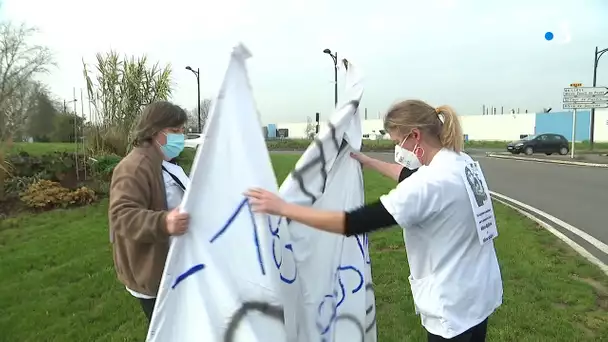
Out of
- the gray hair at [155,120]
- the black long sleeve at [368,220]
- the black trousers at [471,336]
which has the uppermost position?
the gray hair at [155,120]

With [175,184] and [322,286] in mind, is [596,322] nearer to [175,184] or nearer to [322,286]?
[322,286]

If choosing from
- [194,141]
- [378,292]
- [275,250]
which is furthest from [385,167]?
[194,141]

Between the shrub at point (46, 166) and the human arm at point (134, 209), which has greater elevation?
the human arm at point (134, 209)

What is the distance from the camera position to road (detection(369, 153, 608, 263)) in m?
8.82

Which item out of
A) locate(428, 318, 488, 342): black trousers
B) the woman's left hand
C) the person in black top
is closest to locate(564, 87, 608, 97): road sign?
locate(428, 318, 488, 342): black trousers

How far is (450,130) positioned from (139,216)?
156cm

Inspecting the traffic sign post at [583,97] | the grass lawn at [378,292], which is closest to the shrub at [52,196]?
the grass lawn at [378,292]

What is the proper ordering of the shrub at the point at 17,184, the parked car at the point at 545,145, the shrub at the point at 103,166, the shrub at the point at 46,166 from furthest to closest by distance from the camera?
the parked car at the point at 545,145 < the shrub at the point at 103,166 < the shrub at the point at 46,166 < the shrub at the point at 17,184

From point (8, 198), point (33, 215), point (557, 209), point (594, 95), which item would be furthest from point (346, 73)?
point (594, 95)

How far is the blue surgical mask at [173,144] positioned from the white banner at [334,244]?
0.65 meters

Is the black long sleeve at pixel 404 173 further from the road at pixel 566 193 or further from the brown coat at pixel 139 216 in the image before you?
the road at pixel 566 193

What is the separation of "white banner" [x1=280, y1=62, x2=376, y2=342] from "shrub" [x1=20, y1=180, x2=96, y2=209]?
29.4 ft

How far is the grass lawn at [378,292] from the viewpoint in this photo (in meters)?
4.34

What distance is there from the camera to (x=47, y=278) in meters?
5.79
